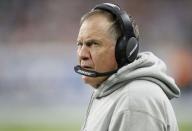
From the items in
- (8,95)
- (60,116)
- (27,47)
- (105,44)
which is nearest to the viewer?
(105,44)

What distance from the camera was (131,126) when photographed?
145 centimetres

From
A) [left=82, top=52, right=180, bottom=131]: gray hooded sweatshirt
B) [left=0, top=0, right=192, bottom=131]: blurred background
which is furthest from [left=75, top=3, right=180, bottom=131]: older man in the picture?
[left=0, top=0, right=192, bottom=131]: blurred background

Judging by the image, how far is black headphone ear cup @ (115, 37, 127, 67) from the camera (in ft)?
5.18

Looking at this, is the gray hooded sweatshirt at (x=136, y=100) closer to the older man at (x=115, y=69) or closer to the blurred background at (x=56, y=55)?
the older man at (x=115, y=69)

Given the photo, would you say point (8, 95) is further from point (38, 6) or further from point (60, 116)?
point (38, 6)

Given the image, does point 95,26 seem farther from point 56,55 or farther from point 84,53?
point 56,55

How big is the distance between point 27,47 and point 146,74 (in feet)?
17.9

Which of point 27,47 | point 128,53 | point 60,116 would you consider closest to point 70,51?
point 27,47

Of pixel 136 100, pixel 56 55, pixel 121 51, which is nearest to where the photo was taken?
pixel 136 100

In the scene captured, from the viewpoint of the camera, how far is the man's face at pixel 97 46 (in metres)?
1.59

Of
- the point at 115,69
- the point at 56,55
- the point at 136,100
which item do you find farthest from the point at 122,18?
the point at 56,55

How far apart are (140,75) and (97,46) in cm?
15

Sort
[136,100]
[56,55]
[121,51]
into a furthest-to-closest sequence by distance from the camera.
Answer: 1. [56,55]
2. [121,51]
3. [136,100]

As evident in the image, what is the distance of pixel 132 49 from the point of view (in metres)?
1.65
